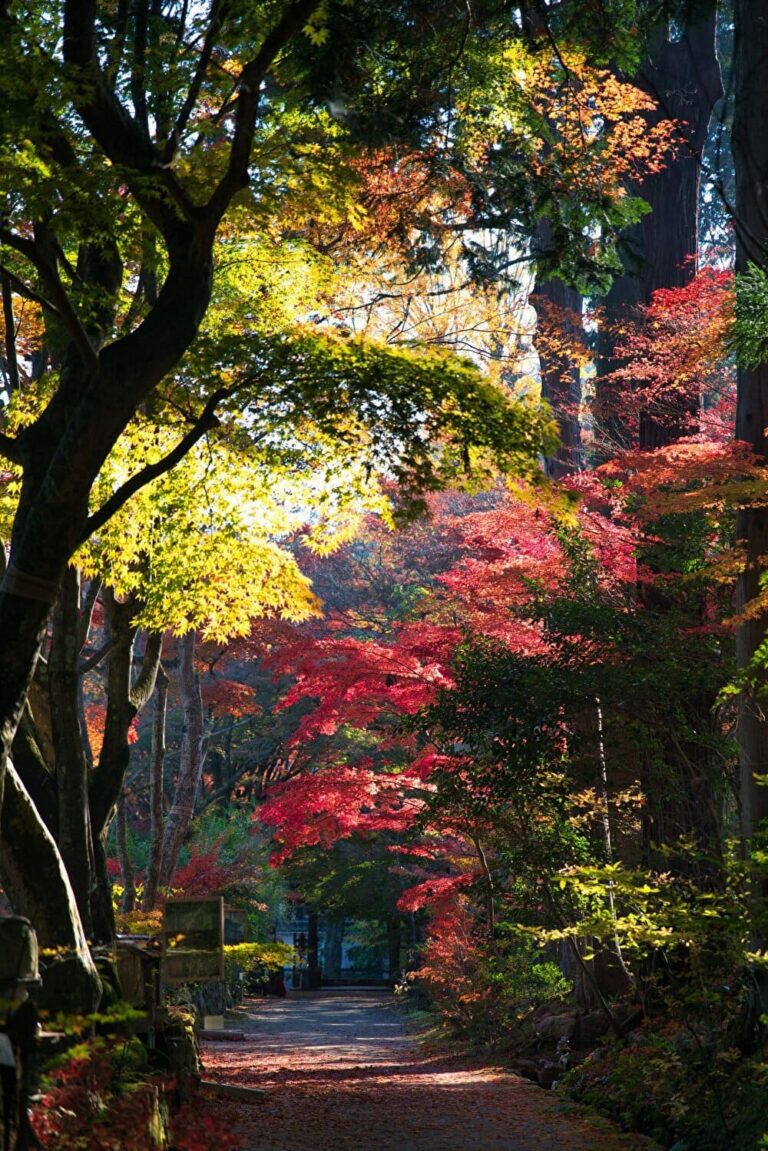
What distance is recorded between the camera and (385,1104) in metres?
10.6

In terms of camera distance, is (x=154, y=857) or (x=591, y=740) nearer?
(x=591, y=740)

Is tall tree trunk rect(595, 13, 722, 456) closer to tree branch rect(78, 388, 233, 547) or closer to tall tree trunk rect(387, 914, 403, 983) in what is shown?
tree branch rect(78, 388, 233, 547)

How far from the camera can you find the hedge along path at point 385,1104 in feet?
28.2

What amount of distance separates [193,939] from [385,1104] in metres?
2.36

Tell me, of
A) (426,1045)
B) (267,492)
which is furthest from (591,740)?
(426,1045)

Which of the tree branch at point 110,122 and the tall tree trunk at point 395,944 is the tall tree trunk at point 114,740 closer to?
the tree branch at point 110,122

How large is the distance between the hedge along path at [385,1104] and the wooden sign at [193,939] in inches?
46.8

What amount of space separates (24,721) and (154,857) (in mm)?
6908

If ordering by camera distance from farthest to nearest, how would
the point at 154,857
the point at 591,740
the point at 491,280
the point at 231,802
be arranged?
the point at 231,802 < the point at 154,857 < the point at 491,280 < the point at 591,740

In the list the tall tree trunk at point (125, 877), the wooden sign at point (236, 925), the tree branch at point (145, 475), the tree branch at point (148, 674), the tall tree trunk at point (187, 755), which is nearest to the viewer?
the tree branch at point (145, 475)

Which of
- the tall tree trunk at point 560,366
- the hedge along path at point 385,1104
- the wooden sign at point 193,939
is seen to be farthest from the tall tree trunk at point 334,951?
the wooden sign at point 193,939

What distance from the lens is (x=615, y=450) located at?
14891 mm

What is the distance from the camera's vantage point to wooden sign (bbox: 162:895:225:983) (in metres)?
11.3

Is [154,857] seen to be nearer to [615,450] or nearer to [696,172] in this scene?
[615,450]
